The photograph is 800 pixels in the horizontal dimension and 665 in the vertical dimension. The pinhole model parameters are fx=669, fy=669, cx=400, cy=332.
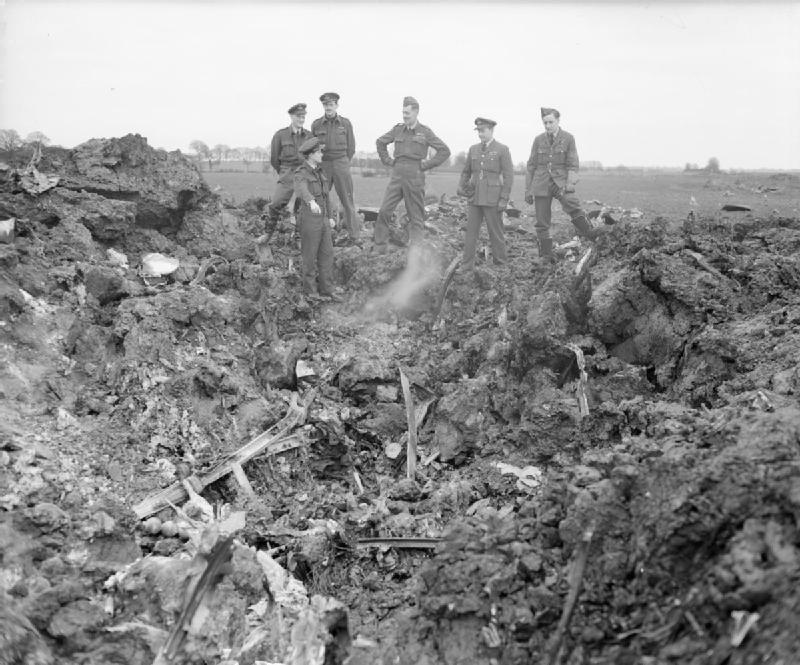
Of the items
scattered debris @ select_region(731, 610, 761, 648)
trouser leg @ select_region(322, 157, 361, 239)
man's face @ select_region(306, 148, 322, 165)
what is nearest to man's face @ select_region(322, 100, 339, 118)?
trouser leg @ select_region(322, 157, 361, 239)

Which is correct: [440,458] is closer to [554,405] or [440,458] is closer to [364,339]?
[554,405]

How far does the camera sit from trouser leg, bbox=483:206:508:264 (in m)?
9.00

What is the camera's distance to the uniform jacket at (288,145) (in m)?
9.14

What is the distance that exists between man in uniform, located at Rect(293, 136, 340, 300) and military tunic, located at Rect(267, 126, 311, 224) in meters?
0.73

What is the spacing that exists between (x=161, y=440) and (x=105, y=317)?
1685mm

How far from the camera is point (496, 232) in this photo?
29.9 feet

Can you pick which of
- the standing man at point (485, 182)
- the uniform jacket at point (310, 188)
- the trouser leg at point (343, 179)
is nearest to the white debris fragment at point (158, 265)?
the uniform jacket at point (310, 188)

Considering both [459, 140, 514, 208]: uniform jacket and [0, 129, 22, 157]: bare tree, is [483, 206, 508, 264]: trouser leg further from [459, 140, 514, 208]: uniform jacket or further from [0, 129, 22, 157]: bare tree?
[0, 129, 22, 157]: bare tree

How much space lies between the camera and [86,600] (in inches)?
133

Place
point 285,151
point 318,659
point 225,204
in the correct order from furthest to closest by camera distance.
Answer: point 225,204
point 285,151
point 318,659

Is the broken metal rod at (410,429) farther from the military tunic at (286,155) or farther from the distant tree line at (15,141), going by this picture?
the distant tree line at (15,141)

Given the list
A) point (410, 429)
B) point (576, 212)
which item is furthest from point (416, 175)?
point (410, 429)

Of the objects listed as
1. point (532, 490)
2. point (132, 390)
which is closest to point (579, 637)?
point (532, 490)

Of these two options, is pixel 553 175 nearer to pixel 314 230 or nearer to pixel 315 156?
pixel 315 156
